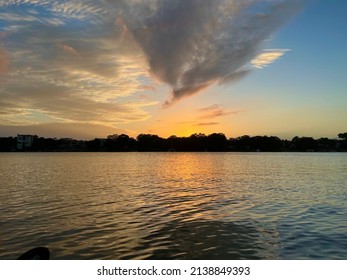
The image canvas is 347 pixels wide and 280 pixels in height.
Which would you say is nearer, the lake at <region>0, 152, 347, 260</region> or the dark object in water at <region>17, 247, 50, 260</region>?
the dark object in water at <region>17, 247, 50, 260</region>

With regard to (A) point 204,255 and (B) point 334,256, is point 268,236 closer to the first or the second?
(B) point 334,256

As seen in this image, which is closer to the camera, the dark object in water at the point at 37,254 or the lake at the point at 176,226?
the dark object in water at the point at 37,254

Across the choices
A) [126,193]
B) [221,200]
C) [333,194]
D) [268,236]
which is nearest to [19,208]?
[126,193]

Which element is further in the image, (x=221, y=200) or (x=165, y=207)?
(x=221, y=200)

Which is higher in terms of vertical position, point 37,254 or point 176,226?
point 37,254

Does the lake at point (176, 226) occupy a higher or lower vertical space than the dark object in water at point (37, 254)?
lower

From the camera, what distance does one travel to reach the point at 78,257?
15797mm

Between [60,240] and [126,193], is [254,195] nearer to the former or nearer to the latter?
[126,193]

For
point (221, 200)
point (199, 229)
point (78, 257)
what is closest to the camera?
point (78, 257)

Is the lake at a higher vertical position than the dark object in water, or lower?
lower

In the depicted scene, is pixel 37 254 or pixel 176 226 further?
pixel 176 226
